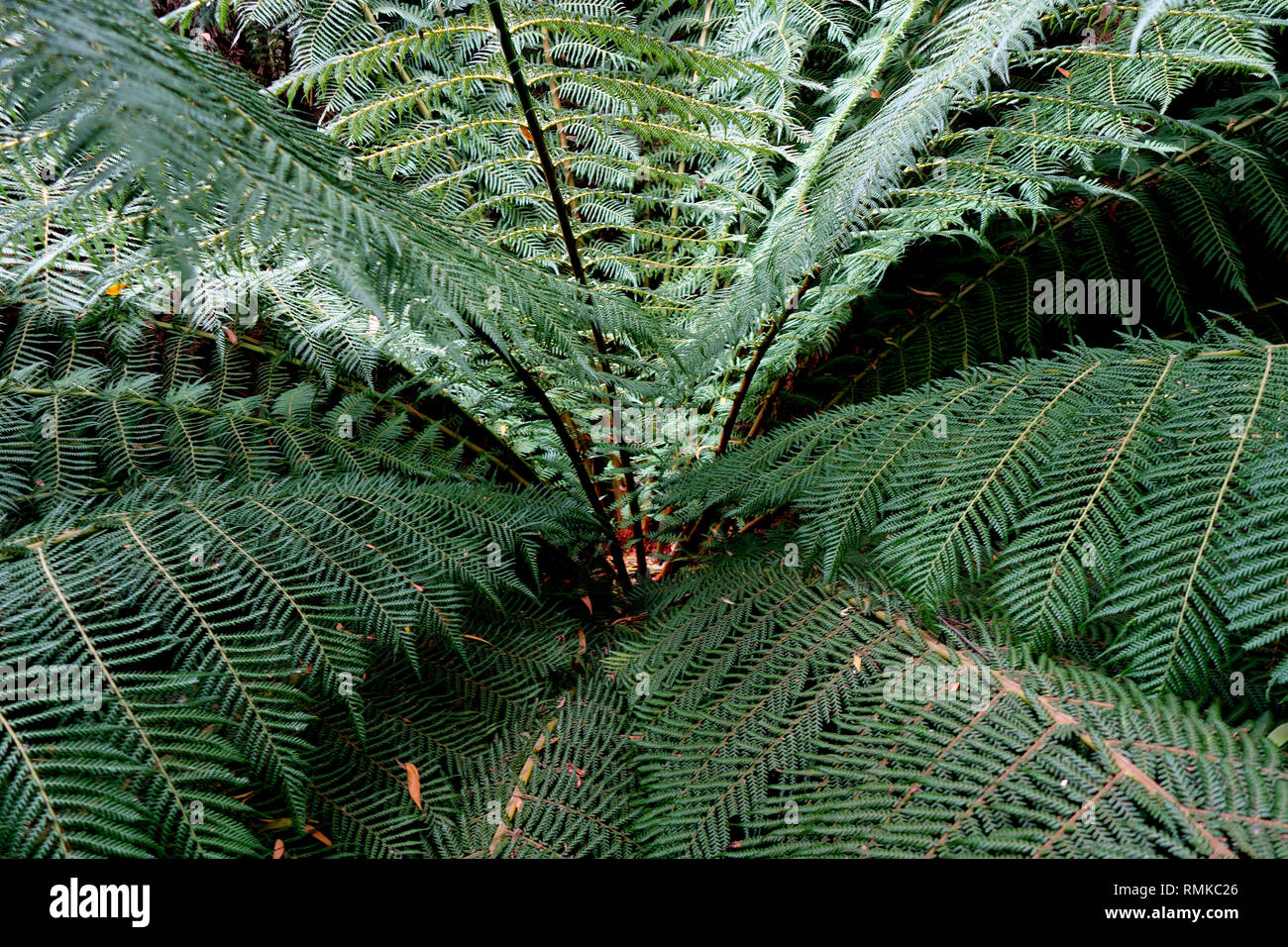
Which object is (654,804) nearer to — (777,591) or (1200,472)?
(777,591)

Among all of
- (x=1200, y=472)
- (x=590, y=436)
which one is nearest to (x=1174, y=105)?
(x=1200, y=472)

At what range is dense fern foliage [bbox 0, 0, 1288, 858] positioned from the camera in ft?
2.11

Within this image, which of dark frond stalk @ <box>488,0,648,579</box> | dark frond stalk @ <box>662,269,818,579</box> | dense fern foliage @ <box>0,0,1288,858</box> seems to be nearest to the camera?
dense fern foliage @ <box>0,0,1288,858</box>

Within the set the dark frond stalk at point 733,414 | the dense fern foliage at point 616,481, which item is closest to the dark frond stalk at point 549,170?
the dense fern foliage at point 616,481

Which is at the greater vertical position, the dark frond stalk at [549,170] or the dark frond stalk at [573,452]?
the dark frond stalk at [549,170]

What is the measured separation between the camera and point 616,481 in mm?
1586

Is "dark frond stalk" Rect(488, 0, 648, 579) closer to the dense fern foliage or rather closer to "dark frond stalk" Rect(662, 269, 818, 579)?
the dense fern foliage

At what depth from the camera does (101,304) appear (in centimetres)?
125

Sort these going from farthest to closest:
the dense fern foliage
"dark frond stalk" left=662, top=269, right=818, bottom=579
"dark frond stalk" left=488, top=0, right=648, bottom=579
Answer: "dark frond stalk" left=662, top=269, right=818, bottom=579, "dark frond stalk" left=488, top=0, right=648, bottom=579, the dense fern foliage

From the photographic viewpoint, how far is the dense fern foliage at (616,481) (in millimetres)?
644

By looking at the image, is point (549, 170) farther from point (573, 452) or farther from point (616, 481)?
point (616, 481)

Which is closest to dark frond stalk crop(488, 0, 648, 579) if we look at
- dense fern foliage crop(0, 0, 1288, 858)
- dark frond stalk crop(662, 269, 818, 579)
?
dense fern foliage crop(0, 0, 1288, 858)

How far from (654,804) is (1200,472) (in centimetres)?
74

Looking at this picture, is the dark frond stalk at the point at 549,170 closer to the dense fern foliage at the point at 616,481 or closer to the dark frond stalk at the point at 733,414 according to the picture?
the dense fern foliage at the point at 616,481
